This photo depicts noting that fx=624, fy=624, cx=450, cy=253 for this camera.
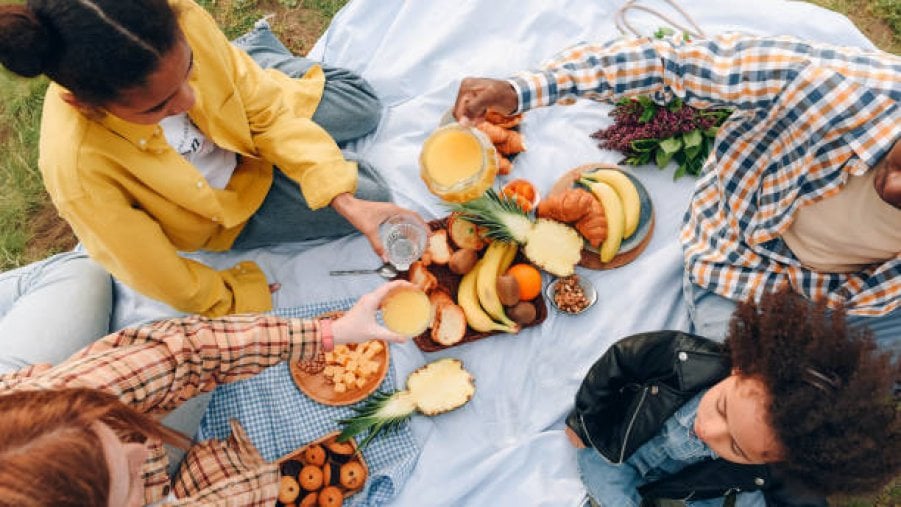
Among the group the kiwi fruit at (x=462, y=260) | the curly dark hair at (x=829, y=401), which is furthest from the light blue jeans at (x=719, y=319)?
the kiwi fruit at (x=462, y=260)

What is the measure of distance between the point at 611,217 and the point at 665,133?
0.54m

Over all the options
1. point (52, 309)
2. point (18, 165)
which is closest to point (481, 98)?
point (52, 309)

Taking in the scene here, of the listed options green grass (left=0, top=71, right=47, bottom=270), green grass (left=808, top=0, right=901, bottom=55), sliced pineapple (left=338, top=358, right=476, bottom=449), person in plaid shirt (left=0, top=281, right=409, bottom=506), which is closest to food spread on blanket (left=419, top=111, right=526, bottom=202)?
person in plaid shirt (left=0, top=281, right=409, bottom=506)

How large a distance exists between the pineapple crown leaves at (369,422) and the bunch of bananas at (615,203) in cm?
104

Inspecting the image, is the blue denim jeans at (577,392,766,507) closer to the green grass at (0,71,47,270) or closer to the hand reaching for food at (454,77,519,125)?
the hand reaching for food at (454,77,519,125)

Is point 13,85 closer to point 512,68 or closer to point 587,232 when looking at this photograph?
point 512,68

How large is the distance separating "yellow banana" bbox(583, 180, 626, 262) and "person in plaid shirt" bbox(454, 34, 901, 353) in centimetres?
30

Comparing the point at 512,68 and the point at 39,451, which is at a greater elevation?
the point at 512,68

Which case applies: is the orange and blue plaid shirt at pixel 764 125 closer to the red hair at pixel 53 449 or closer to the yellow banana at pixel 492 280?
the yellow banana at pixel 492 280

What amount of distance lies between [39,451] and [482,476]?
1599mm

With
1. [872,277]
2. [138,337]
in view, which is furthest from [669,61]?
[138,337]

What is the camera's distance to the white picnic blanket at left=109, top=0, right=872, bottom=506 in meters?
2.44

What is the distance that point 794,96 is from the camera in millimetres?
1844

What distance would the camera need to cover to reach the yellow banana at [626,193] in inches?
99.1
